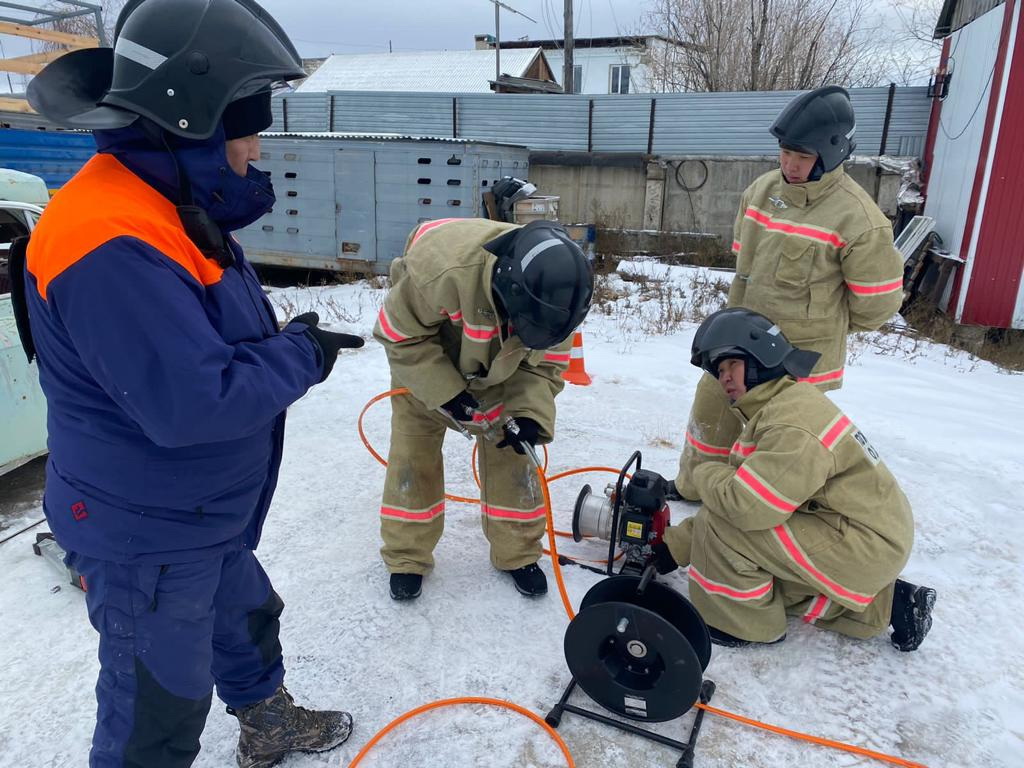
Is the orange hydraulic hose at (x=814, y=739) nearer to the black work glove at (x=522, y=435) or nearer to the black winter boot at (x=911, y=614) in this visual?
the black winter boot at (x=911, y=614)

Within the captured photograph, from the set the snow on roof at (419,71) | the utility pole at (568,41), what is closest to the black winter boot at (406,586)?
the utility pole at (568,41)

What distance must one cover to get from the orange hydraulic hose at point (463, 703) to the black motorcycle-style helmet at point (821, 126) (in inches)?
108

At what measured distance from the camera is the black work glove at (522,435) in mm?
2739

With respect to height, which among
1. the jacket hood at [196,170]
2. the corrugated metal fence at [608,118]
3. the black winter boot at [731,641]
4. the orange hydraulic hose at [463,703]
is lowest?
the orange hydraulic hose at [463,703]

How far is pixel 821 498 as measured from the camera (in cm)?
256

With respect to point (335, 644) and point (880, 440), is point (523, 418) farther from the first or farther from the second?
point (880, 440)

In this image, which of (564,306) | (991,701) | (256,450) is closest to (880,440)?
(991,701)

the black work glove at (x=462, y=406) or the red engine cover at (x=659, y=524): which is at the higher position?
the black work glove at (x=462, y=406)

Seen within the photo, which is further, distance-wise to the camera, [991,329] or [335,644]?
[991,329]

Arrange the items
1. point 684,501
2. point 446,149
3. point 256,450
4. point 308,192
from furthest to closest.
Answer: point 308,192, point 446,149, point 684,501, point 256,450

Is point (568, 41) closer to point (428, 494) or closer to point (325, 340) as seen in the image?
point (428, 494)

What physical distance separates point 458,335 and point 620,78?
35.7 m

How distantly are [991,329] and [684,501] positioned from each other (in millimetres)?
6360

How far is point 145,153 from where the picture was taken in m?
1.42
